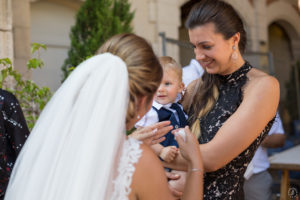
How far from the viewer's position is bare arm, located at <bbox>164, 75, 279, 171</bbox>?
1699mm

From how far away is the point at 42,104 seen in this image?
10.0ft

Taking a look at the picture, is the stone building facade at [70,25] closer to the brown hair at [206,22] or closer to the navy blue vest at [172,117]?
the navy blue vest at [172,117]


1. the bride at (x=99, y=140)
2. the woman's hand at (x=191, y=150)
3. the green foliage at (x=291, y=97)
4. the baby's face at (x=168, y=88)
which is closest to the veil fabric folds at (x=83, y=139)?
the bride at (x=99, y=140)

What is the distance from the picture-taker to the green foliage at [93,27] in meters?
5.12

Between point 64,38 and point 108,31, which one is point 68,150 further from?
point 64,38

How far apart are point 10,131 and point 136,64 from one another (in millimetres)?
1026

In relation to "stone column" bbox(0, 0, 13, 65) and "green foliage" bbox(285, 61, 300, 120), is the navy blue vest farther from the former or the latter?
"green foliage" bbox(285, 61, 300, 120)

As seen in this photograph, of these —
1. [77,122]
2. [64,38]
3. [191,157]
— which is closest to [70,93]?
[77,122]

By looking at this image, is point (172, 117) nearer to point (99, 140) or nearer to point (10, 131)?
point (10, 131)

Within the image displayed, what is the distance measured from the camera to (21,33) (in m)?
5.01

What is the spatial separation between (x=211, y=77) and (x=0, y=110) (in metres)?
1.18

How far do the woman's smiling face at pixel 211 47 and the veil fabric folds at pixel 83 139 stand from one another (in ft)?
2.10

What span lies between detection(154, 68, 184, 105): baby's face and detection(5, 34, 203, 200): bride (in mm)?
1063

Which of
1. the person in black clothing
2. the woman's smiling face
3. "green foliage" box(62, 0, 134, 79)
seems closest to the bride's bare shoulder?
the woman's smiling face
